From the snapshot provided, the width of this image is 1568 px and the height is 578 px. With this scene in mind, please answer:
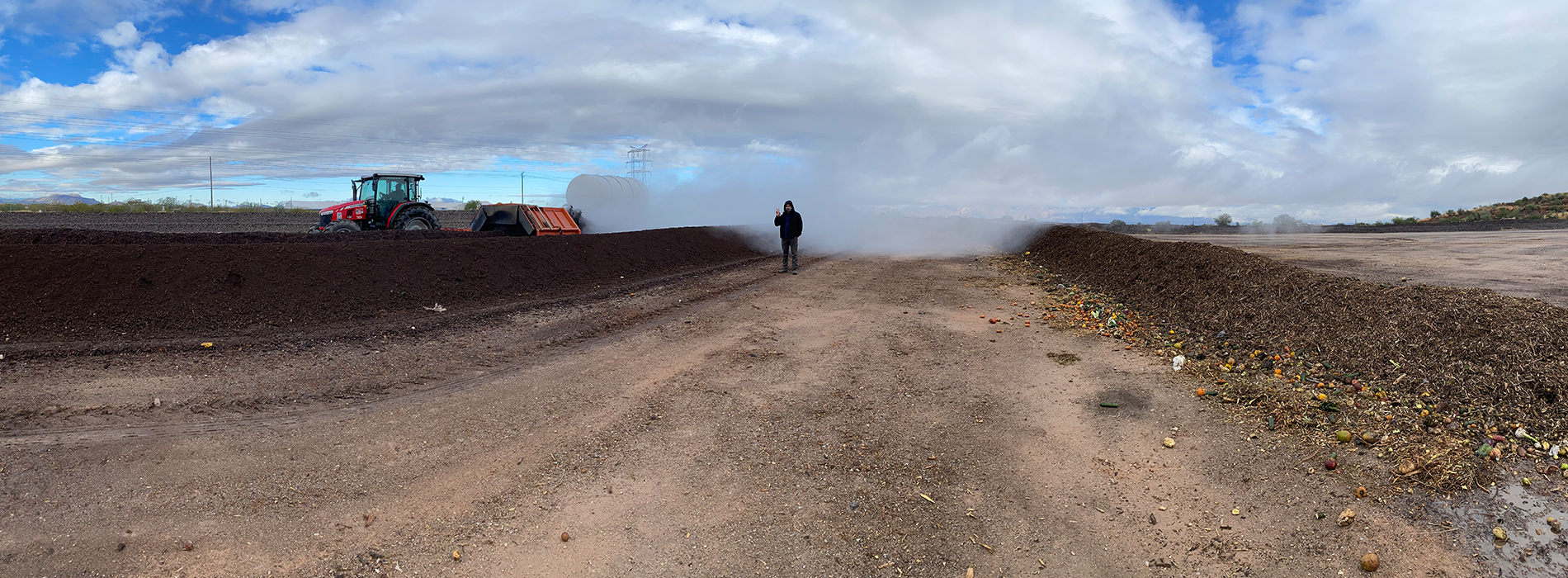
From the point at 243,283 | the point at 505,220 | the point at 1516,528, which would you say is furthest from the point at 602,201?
the point at 1516,528

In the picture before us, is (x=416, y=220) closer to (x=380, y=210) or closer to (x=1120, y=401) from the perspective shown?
(x=380, y=210)

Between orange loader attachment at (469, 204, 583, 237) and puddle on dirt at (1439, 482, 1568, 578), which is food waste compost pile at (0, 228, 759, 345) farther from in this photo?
puddle on dirt at (1439, 482, 1568, 578)

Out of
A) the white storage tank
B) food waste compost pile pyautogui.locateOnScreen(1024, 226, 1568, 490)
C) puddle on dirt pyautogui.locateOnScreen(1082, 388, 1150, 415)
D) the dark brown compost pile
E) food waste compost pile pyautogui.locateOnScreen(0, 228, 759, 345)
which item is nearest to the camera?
food waste compost pile pyautogui.locateOnScreen(1024, 226, 1568, 490)

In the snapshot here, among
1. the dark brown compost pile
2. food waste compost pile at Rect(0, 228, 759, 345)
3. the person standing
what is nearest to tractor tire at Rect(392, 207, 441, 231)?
food waste compost pile at Rect(0, 228, 759, 345)

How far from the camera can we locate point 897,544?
418 cm

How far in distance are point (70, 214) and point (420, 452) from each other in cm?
5151

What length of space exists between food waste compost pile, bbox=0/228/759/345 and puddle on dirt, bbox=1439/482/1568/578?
10.8m

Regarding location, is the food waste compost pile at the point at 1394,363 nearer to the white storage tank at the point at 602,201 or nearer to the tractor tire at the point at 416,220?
the tractor tire at the point at 416,220

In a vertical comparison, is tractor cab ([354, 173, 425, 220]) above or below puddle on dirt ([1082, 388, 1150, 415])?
above

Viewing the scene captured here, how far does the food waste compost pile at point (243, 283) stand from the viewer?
345 inches

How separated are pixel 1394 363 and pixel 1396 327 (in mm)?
643

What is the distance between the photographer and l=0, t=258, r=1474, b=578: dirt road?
3.99 meters

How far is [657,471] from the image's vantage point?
5.08 meters

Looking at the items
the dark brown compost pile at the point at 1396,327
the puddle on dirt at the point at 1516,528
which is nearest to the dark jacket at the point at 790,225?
the dark brown compost pile at the point at 1396,327
